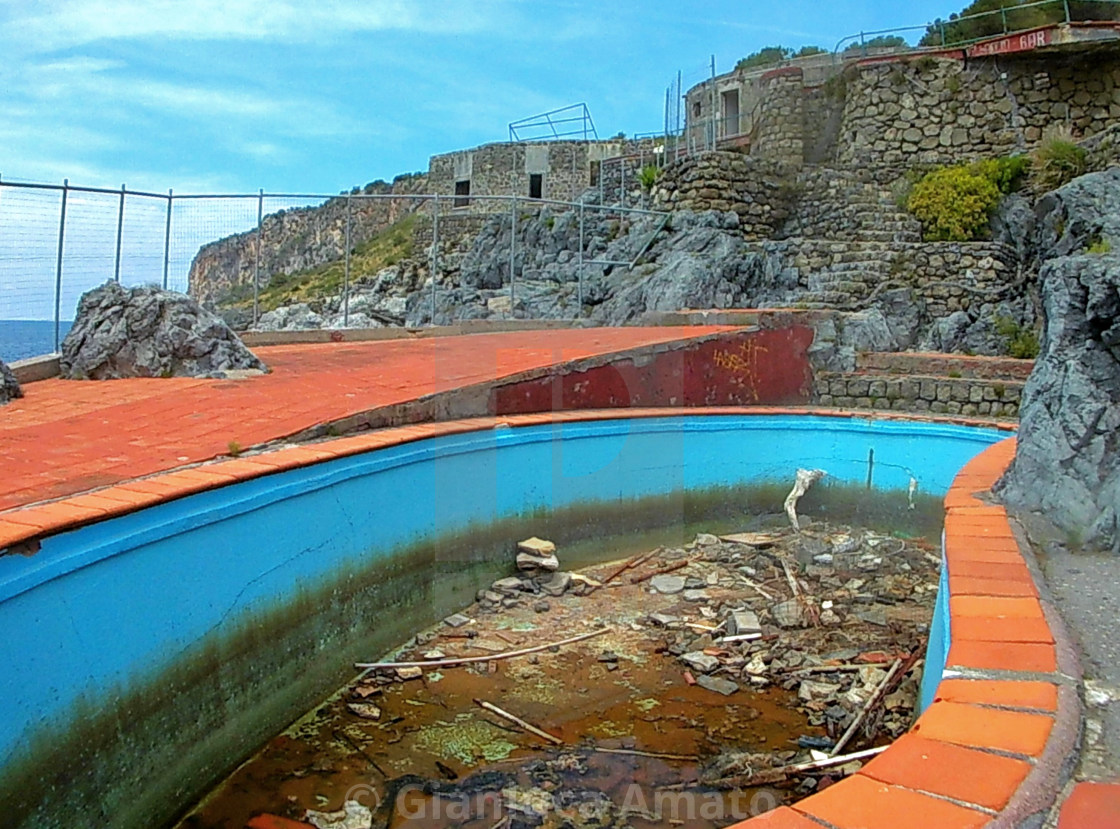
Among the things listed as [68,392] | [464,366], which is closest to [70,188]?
[68,392]

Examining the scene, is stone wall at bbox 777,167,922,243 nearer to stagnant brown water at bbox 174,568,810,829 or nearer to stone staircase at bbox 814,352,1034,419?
stone staircase at bbox 814,352,1034,419

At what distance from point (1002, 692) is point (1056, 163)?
14.2 metres

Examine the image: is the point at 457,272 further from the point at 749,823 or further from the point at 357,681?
the point at 749,823

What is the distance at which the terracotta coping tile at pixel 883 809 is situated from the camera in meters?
1.32

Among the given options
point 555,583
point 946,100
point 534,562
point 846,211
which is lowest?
point 555,583

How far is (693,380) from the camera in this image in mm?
6855

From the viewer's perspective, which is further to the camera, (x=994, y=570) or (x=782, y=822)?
(x=994, y=570)

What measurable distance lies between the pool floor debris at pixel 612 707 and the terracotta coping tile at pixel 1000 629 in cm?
117

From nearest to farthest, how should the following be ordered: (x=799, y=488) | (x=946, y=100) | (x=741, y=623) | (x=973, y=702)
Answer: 1. (x=973, y=702)
2. (x=741, y=623)
3. (x=799, y=488)
4. (x=946, y=100)

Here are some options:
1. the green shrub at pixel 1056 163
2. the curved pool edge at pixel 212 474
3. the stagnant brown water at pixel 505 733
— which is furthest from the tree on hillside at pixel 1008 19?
the stagnant brown water at pixel 505 733

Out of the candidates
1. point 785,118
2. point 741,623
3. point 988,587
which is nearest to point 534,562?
point 741,623

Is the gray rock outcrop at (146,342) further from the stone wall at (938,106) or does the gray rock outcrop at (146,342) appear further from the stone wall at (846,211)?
the stone wall at (938,106)

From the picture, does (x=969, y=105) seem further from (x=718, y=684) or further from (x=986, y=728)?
(x=986, y=728)

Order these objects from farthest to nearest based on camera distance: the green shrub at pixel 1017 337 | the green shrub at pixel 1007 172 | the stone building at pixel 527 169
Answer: the stone building at pixel 527 169 < the green shrub at pixel 1007 172 < the green shrub at pixel 1017 337
